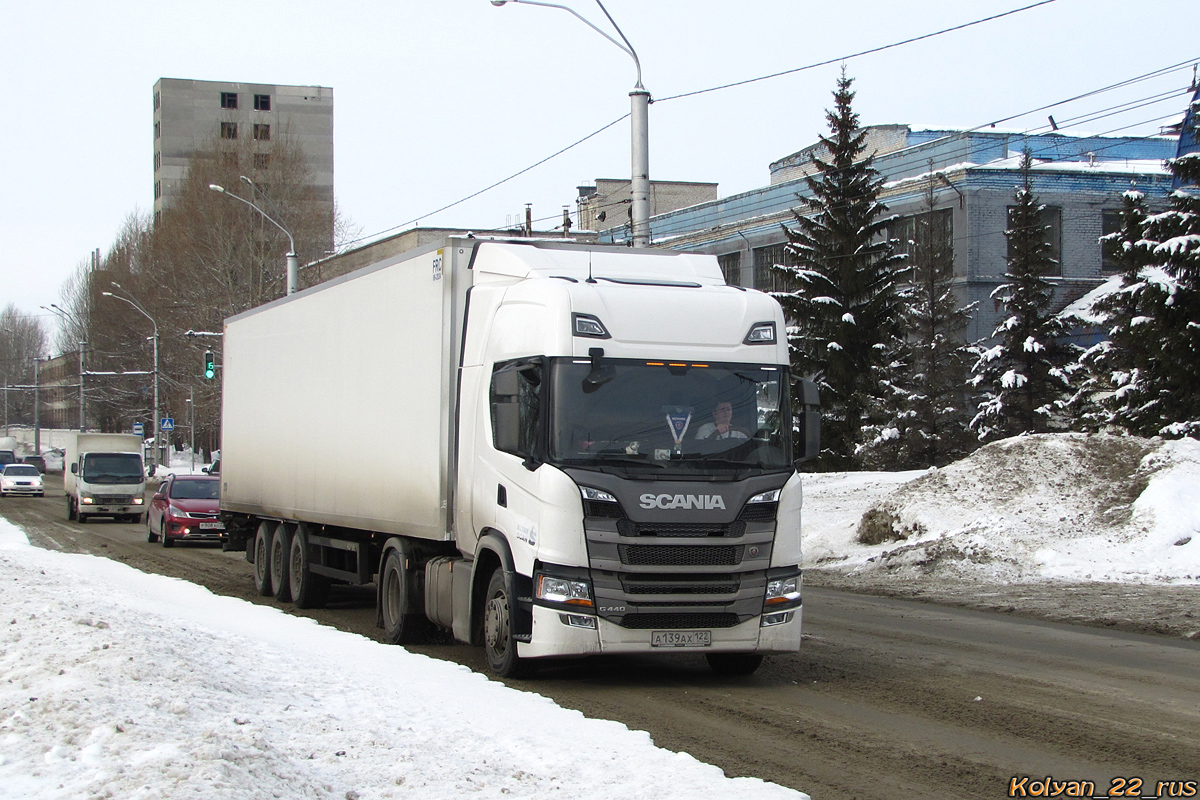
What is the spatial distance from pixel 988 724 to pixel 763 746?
64.9 inches

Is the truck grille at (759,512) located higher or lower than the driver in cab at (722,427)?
lower

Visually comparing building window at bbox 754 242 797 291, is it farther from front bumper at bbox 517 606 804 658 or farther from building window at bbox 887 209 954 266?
front bumper at bbox 517 606 804 658

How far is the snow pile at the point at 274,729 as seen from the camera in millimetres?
5704

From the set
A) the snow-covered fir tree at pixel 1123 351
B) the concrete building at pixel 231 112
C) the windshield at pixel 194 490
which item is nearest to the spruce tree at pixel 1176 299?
the snow-covered fir tree at pixel 1123 351

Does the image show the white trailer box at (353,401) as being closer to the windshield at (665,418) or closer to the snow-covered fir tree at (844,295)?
the windshield at (665,418)

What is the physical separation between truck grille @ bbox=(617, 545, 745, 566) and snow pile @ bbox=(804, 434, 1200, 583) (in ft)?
34.2

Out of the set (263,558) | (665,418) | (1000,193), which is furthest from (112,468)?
(665,418)

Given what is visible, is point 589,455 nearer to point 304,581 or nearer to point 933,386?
point 304,581

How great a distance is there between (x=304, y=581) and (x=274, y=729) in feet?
30.7

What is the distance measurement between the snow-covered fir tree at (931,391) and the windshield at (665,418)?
28624 millimetres

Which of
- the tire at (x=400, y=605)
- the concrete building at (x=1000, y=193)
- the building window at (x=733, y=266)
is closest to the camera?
the tire at (x=400, y=605)

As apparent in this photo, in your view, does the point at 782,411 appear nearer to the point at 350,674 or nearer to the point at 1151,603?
the point at 350,674

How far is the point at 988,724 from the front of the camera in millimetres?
8477

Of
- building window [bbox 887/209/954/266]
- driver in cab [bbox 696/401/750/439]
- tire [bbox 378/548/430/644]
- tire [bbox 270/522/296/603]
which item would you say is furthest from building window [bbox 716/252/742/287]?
driver in cab [bbox 696/401/750/439]
